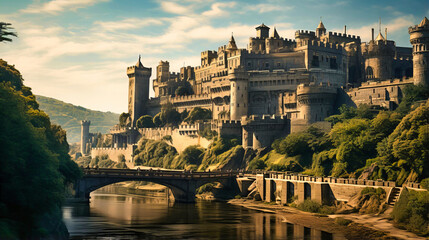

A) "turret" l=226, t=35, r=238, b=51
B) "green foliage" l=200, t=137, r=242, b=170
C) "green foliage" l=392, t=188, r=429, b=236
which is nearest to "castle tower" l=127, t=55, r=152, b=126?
"turret" l=226, t=35, r=238, b=51

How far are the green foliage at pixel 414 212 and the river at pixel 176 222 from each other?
278 inches

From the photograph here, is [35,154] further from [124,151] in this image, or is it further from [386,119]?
[124,151]

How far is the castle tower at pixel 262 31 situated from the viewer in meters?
139

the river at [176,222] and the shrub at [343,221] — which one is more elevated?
the shrub at [343,221]

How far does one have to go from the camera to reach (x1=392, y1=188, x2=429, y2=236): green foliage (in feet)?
168

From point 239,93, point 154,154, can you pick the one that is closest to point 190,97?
point 154,154

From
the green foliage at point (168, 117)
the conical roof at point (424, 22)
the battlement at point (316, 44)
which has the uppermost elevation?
the battlement at point (316, 44)

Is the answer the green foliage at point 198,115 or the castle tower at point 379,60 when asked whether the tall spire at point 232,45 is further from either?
the castle tower at point 379,60

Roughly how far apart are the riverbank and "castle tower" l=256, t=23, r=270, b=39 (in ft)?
245

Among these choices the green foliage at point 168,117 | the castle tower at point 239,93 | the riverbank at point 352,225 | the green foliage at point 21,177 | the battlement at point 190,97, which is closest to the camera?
the green foliage at point 21,177

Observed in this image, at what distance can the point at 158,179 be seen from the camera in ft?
272

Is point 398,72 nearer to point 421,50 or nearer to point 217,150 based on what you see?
point 421,50

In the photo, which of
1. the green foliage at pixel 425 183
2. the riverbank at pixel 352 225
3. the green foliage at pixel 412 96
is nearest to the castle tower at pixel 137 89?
the green foliage at pixel 412 96

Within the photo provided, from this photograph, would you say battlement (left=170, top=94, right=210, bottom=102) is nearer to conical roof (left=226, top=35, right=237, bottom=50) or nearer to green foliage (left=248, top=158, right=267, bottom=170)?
conical roof (left=226, top=35, right=237, bottom=50)
